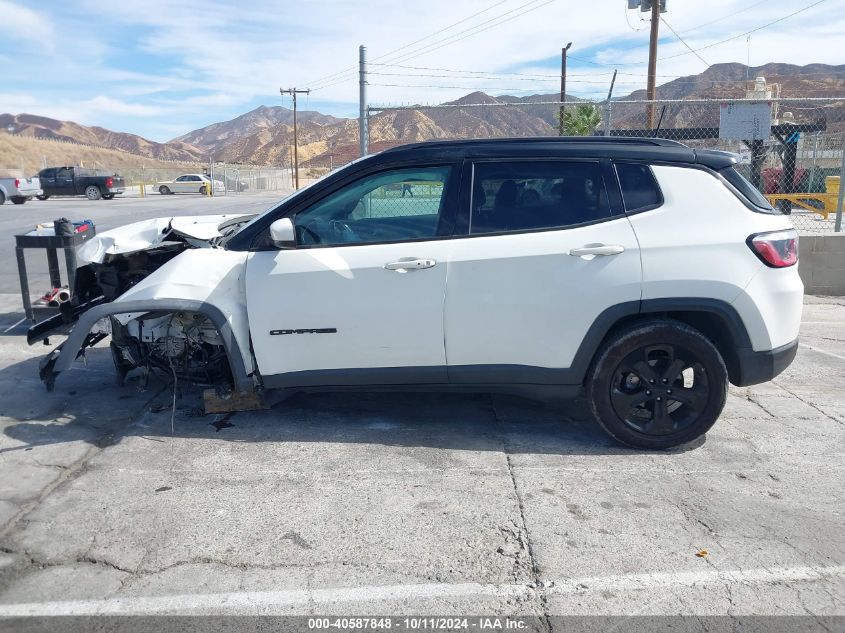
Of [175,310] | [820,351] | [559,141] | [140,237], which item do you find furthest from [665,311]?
[140,237]

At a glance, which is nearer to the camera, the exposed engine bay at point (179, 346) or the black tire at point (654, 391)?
the black tire at point (654, 391)

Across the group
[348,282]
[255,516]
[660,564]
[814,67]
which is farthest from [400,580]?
[814,67]

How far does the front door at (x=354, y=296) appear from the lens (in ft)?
14.0

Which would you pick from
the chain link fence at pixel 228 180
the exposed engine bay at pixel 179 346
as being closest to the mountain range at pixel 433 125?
the chain link fence at pixel 228 180

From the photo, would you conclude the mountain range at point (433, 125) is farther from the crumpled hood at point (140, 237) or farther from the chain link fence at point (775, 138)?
the crumpled hood at point (140, 237)

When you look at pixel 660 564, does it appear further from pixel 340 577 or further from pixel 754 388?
pixel 754 388

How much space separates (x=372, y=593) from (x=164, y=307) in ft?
7.73

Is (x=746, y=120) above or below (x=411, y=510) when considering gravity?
above

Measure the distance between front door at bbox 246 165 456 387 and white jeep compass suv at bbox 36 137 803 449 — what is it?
0.01m

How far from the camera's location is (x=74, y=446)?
4457mm

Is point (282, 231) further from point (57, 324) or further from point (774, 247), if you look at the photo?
point (774, 247)

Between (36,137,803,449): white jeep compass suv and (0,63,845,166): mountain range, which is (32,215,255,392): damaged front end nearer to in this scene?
(36,137,803,449): white jeep compass suv

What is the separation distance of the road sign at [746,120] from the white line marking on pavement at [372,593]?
715 centimetres

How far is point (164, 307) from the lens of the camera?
14.4 feet
